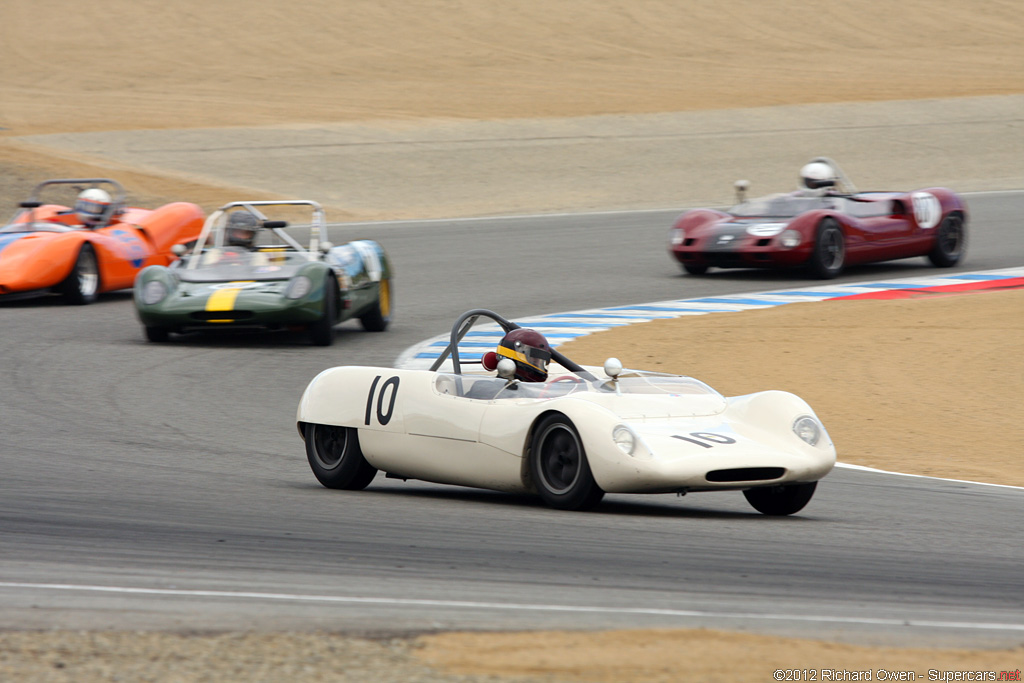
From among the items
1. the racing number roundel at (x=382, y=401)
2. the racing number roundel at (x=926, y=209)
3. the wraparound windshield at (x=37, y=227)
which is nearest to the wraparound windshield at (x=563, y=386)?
the racing number roundel at (x=382, y=401)

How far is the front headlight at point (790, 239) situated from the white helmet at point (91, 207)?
8.42 m

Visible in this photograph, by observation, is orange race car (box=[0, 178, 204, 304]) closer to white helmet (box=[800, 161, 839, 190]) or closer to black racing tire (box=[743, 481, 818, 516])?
white helmet (box=[800, 161, 839, 190])

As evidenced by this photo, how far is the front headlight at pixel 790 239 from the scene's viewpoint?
19.1 meters

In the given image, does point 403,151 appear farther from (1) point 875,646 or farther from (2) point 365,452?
(1) point 875,646

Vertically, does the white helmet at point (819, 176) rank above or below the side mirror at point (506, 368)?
above

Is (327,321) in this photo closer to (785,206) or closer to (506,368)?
(506,368)

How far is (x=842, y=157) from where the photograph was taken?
34.5m

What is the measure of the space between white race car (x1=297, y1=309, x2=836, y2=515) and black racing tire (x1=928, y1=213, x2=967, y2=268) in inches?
512

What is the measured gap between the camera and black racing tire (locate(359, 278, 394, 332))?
15742 millimetres

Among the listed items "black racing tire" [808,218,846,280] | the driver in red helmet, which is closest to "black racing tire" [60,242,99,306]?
"black racing tire" [808,218,846,280]

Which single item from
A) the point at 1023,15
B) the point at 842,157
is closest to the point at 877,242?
the point at 842,157

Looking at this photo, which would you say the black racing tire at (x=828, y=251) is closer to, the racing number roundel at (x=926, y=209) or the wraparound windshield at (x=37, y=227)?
the racing number roundel at (x=926, y=209)

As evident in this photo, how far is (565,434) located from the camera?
7.39 metres

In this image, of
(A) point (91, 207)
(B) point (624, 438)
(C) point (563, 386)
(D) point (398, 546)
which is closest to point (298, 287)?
(A) point (91, 207)
